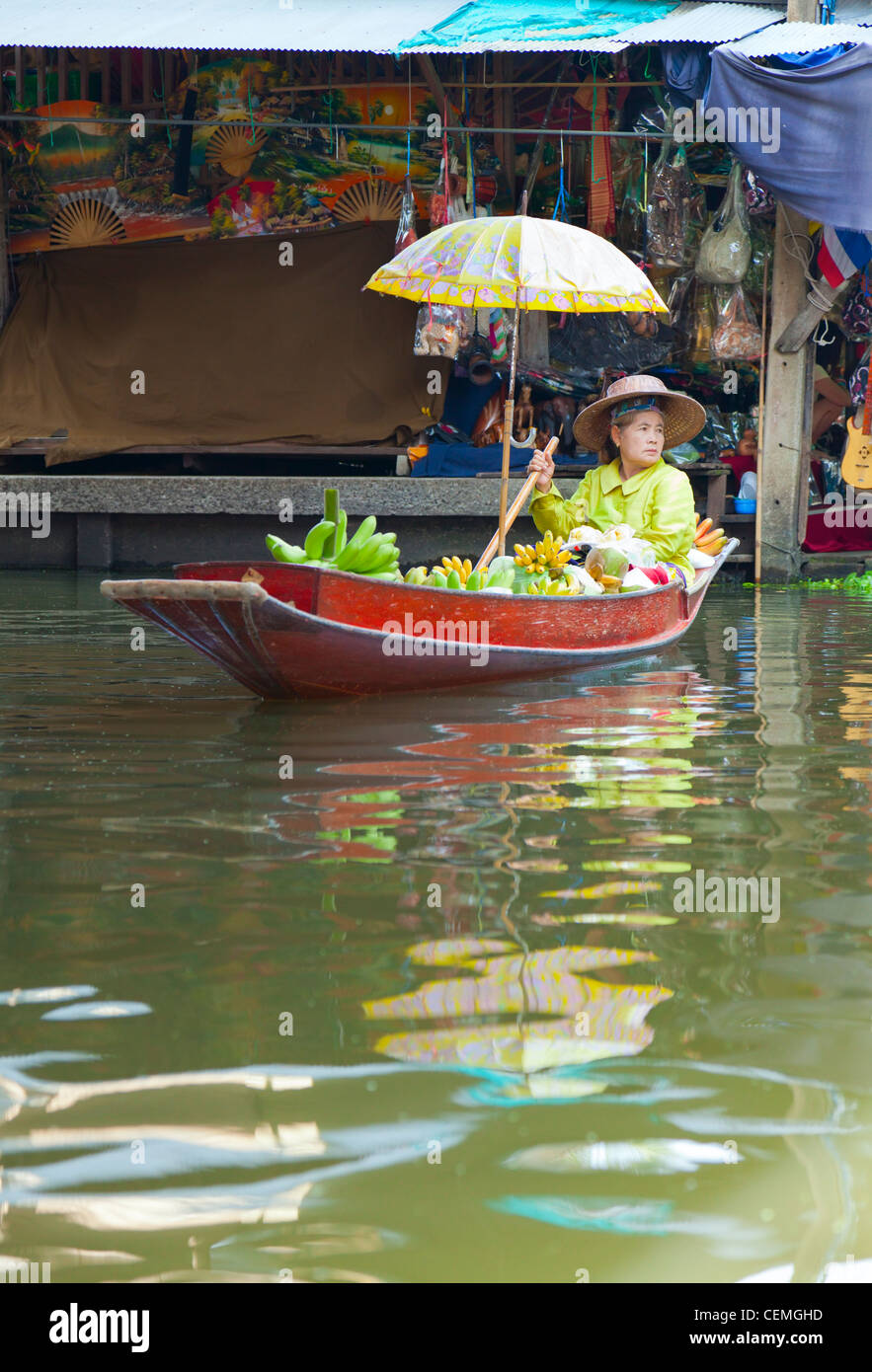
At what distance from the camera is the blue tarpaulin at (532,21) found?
28.7ft

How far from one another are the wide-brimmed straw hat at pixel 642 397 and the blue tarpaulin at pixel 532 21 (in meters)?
2.98

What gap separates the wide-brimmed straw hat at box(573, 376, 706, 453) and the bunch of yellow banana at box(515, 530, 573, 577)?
3.17ft

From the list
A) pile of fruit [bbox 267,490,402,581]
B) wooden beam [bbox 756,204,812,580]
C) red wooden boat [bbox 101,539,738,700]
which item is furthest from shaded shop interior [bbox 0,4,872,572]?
pile of fruit [bbox 267,490,402,581]

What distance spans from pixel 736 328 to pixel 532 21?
2312 mm

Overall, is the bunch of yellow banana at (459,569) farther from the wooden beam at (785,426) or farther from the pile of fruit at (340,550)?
the wooden beam at (785,426)

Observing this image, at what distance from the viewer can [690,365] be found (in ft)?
36.3

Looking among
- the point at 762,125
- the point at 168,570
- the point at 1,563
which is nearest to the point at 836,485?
the point at 762,125

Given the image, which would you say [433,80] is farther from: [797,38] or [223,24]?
[797,38]

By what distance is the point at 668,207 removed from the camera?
30.5ft
